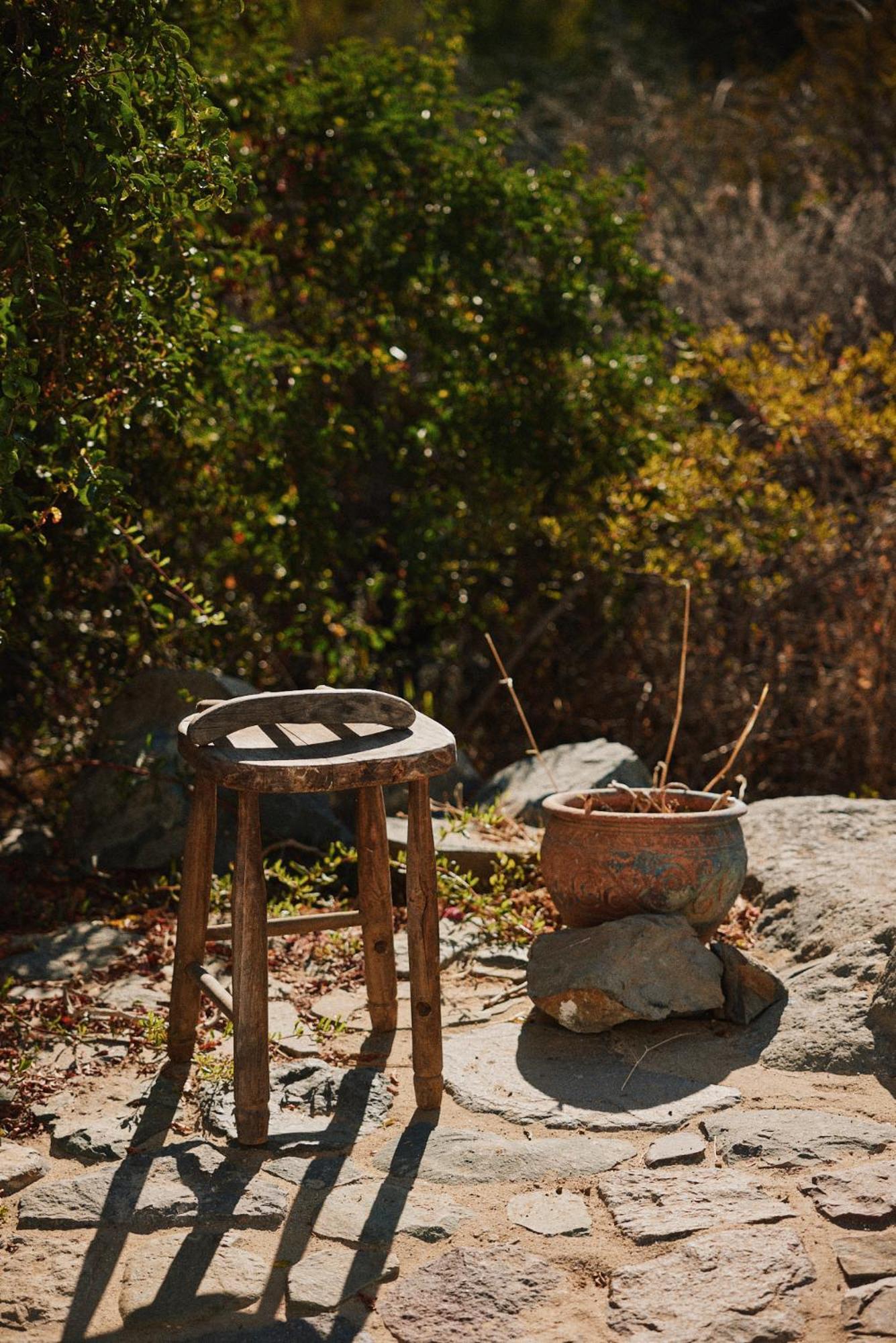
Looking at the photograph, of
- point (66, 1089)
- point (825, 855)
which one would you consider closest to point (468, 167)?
point (825, 855)

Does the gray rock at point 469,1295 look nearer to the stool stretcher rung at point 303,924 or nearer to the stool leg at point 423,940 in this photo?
the stool leg at point 423,940

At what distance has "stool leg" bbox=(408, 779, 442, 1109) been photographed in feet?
10.3

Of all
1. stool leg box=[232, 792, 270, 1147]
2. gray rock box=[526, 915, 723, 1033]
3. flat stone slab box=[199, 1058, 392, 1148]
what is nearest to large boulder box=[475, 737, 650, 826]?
gray rock box=[526, 915, 723, 1033]

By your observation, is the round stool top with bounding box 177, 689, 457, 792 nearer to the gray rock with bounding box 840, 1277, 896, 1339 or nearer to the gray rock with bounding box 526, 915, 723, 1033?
the gray rock with bounding box 526, 915, 723, 1033

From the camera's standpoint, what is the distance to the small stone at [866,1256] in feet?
7.91

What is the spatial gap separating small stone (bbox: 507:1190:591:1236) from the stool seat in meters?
0.92

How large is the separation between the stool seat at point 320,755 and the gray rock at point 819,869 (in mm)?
1491

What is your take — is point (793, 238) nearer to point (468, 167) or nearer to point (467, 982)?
point (468, 167)

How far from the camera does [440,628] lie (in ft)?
21.2

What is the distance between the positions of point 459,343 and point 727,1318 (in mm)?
4440

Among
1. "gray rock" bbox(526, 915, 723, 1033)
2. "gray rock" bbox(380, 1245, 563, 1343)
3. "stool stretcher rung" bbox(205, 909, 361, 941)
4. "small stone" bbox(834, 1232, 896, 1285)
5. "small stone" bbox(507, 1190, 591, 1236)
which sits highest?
"stool stretcher rung" bbox(205, 909, 361, 941)

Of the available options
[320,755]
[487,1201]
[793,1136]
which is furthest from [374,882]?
[793,1136]

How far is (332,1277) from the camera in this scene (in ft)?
8.18

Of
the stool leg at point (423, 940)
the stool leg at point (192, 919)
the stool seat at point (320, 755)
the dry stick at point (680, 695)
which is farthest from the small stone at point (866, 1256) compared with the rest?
the stool leg at point (192, 919)
